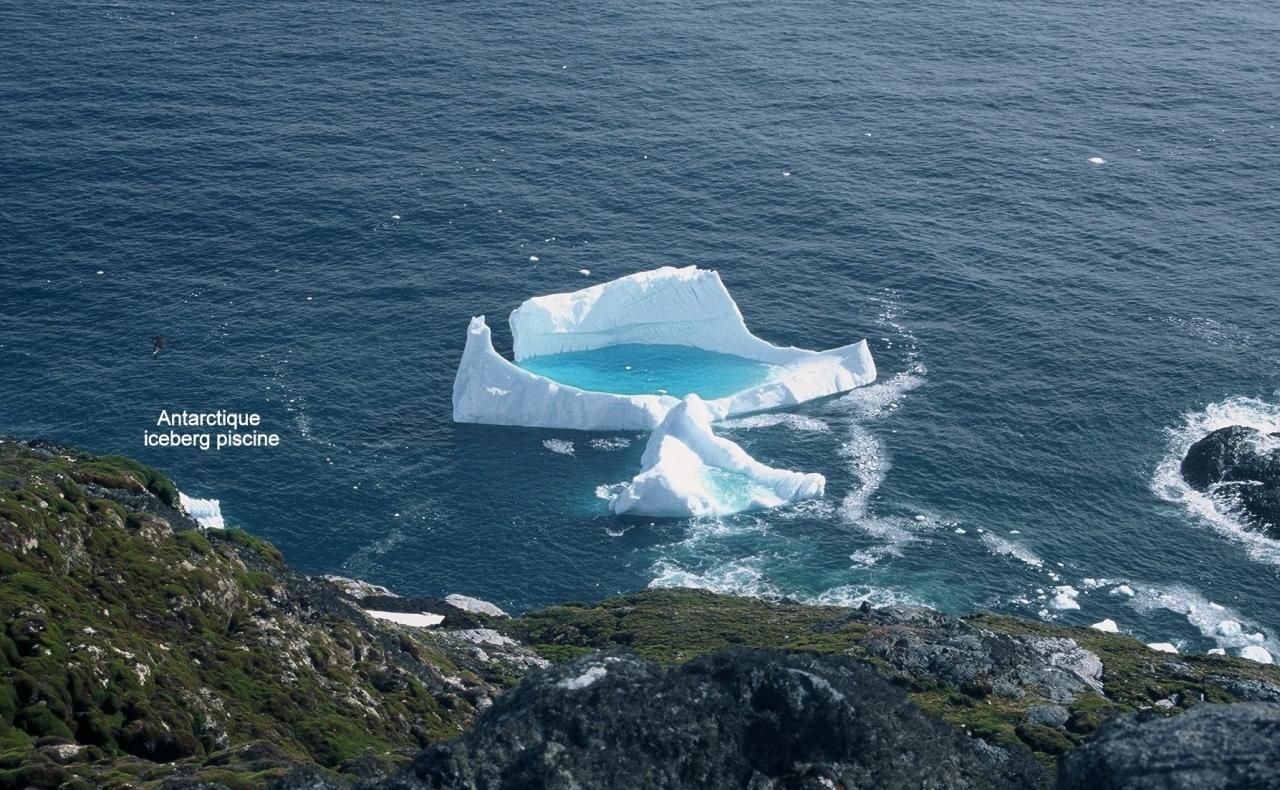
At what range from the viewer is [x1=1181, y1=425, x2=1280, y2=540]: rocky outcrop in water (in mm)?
109688

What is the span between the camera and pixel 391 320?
429 ft

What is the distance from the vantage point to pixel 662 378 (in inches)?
4924

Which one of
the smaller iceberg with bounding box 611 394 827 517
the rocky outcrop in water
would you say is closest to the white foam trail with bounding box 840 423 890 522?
the smaller iceberg with bounding box 611 394 827 517

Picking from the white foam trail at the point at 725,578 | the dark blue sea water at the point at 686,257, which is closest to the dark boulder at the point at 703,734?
the white foam trail at the point at 725,578

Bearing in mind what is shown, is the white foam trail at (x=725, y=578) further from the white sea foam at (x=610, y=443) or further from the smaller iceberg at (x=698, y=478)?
the white sea foam at (x=610, y=443)

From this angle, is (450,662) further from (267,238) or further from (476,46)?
(476,46)

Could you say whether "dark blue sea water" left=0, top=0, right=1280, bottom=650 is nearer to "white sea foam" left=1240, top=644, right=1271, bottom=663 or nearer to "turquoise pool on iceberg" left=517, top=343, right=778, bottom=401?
"white sea foam" left=1240, top=644, right=1271, bottom=663

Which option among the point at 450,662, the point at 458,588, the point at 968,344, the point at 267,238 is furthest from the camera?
the point at 267,238

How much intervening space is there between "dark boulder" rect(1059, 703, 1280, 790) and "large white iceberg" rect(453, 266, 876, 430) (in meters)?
A: 75.6

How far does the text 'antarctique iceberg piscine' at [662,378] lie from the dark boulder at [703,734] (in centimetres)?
6123

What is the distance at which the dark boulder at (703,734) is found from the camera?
43.0 m

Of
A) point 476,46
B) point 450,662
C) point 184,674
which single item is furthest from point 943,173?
point 184,674

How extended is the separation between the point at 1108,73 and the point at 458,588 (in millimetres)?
113393

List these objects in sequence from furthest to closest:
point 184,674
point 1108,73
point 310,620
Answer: point 1108,73
point 310,620
point 184,674
